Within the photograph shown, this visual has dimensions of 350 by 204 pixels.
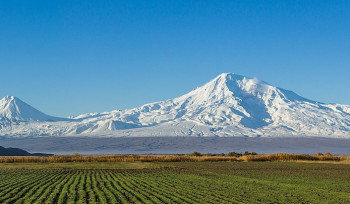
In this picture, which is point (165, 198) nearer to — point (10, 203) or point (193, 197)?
point (193, 197)

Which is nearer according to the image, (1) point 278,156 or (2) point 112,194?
(2) point 112,194

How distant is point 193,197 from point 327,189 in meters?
9.19

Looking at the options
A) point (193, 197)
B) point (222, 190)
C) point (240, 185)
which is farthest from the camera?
point (240, 185)

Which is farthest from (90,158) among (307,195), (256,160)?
(307,195)

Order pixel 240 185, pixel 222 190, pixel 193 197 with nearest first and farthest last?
pixel 193 197
pixel 222 190
pixel 240 185

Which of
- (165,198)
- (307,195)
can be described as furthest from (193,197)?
(307,195)

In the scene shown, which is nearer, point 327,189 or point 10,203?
point 10,203

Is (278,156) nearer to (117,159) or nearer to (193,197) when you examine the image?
(117,159)

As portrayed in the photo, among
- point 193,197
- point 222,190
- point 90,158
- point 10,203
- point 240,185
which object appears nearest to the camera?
point 10,203

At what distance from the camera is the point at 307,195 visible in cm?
2866

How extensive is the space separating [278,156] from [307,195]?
5747 centimetres

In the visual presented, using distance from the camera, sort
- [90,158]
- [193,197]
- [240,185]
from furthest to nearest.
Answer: [90,158] → [240,185] → [193,197]

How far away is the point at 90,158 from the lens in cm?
8200

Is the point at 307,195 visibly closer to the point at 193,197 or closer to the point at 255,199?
the point at 255,199
